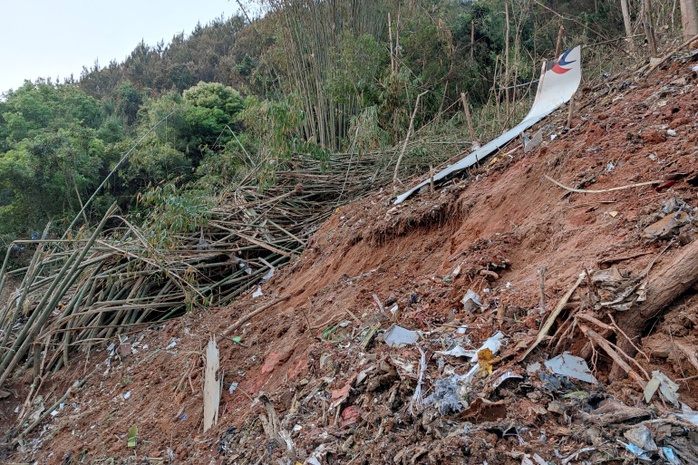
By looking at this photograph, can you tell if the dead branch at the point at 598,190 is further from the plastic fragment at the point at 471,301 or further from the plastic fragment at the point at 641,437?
the plastic fragment at the point at 641,437

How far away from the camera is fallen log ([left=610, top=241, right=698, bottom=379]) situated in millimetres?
1432

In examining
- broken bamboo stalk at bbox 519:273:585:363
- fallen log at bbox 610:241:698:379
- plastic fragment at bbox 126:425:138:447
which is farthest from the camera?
plastic fragment at bbox 126:425:138:447

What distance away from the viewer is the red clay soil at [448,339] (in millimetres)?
1367

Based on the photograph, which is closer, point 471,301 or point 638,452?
point 638,452

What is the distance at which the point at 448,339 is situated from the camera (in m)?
1.84

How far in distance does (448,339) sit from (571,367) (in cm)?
47

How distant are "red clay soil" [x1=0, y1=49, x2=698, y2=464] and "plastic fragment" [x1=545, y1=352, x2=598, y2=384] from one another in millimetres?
27

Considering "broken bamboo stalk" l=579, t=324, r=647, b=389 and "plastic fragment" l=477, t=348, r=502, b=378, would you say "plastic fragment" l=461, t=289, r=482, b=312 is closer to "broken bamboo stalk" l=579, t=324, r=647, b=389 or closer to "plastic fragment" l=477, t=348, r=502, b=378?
"plastic fragment" l=477, t=348, r=502, b=378

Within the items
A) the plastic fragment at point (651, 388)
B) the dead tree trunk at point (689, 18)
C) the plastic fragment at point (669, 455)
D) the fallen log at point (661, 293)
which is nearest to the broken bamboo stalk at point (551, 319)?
the fallen log at point (661, 293)

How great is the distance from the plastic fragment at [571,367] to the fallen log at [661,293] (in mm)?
70

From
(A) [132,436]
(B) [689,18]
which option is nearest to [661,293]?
(A) [132,436]

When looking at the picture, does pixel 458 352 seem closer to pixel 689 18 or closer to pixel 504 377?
pixel 504 377

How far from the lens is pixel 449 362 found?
1.70 meters

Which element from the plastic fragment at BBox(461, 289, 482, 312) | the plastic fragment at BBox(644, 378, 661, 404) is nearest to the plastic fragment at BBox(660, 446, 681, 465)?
the plastic fragment at BBox(644, 378, 661, 404)
